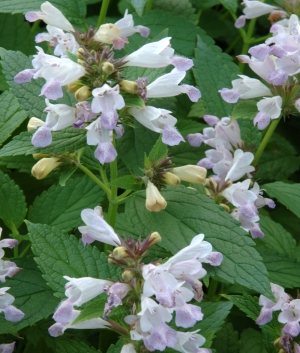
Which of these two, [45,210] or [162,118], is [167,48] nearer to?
[162,118]

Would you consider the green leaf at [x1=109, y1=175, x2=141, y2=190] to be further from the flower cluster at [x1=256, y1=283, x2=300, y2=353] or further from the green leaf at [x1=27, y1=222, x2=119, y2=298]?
the flower cluster at [x1=256, y1=283, x2=300, y2=353]

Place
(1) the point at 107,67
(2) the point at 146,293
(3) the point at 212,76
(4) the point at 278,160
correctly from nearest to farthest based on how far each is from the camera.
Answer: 1. (2) the point at 146,293
2. (1) the point at 107,67
3. (3) the point at 212,76
4. (4) the point at 278,160

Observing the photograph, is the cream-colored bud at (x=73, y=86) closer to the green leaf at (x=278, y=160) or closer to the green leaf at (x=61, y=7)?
the green leaf at (x=61, y=7)

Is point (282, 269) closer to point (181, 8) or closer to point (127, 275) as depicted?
point (127, 275)

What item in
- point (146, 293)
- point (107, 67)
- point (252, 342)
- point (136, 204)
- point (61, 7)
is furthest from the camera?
point (61, 7)

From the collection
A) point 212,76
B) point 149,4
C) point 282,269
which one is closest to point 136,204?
point 282,269

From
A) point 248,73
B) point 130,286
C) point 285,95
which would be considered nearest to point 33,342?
point 130,286
